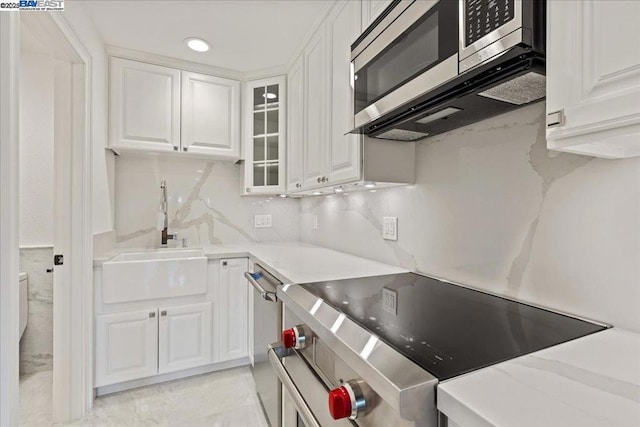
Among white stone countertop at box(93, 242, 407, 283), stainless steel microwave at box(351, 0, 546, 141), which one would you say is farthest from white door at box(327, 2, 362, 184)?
white stone countertop at box(93, 242, 407, 283)

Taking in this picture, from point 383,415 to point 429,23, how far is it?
3.24ft

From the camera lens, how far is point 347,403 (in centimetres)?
64

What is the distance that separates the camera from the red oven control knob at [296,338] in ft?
3.24

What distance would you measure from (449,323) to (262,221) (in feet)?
7.34

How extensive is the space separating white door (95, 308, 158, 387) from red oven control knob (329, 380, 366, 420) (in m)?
1.77

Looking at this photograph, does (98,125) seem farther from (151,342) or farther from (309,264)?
(309,264)

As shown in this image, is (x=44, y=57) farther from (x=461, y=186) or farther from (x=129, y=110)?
(x=461, y=186)

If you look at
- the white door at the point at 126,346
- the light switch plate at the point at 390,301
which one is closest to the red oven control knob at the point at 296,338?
the light switch plate at the point at 390,301

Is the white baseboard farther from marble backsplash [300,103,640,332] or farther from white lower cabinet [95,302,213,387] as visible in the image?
marble backsplash [300,103,640,332]

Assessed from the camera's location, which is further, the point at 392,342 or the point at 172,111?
the point at 172,111

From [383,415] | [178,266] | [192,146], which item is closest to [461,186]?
[383,415]

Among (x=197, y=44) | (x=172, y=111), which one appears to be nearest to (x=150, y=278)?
(x=172, y=111)

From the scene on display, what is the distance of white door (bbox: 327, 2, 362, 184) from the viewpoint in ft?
4.68

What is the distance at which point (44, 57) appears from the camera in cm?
239
